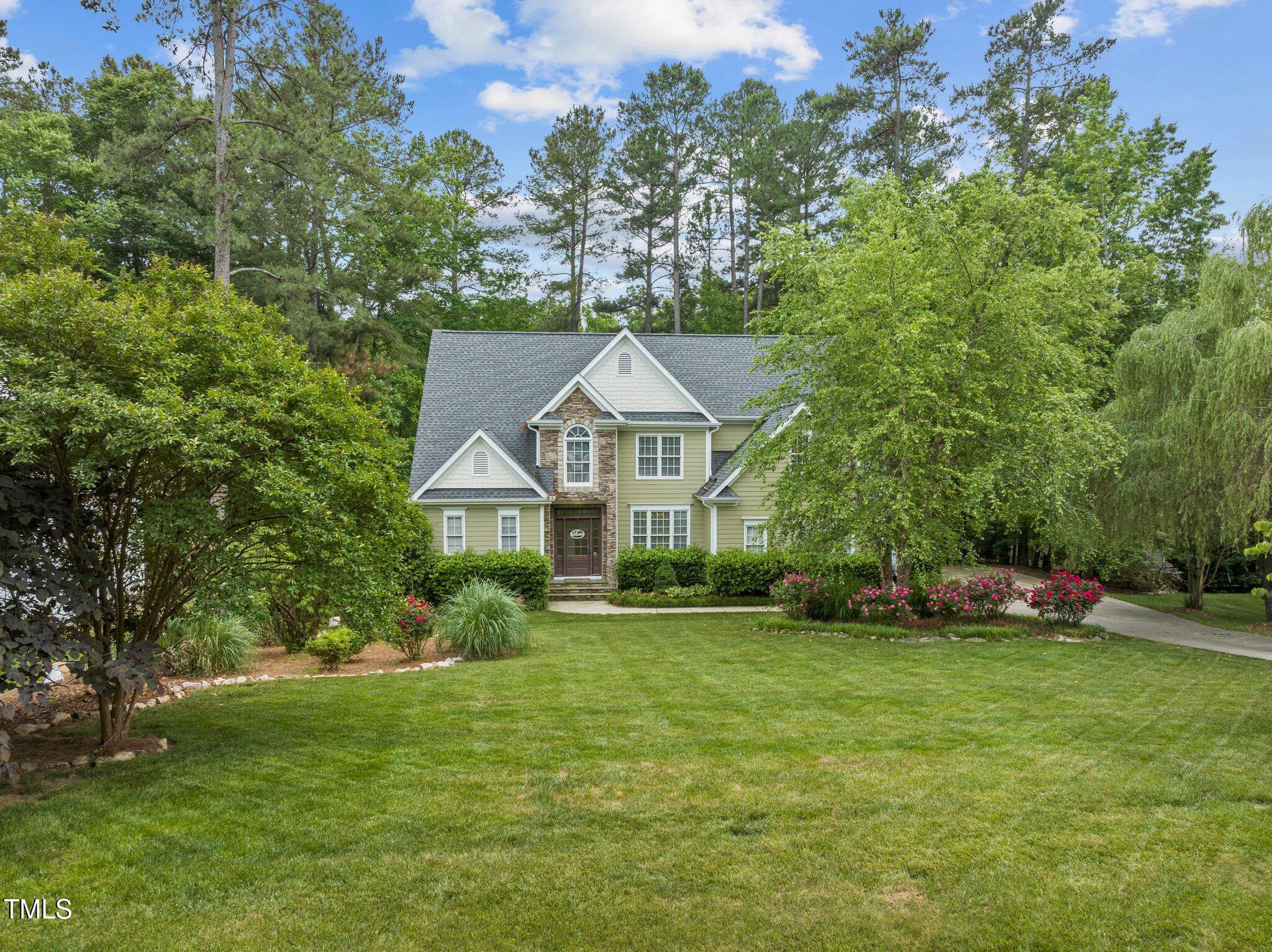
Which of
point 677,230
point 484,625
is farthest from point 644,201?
point 484,625

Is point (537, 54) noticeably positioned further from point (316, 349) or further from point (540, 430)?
point (316, 349)

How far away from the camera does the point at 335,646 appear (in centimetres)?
1088

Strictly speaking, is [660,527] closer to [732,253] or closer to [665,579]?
[665,579]

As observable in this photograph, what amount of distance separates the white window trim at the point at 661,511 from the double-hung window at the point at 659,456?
83 centimetres

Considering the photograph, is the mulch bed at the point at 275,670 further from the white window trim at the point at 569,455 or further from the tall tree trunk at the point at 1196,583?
the tall tree trunk at the point at 1196,583

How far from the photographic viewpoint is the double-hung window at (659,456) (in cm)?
2256

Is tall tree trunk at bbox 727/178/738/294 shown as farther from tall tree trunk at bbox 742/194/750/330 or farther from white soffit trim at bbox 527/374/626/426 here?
white soffit trim at bbox 527/374/626/426

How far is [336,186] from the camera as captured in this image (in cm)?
1697

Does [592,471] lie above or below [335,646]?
above

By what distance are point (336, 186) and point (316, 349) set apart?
11140 millimetres

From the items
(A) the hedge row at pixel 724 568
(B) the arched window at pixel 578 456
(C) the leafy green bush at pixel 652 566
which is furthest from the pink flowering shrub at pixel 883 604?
(B) the arched window at pixel 578 456

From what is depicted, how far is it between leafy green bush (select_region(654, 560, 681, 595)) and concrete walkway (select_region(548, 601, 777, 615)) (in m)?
1.20

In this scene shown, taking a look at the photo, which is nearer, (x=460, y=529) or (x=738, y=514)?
(x=460, y=529)

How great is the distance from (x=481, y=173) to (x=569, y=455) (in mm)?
20155
